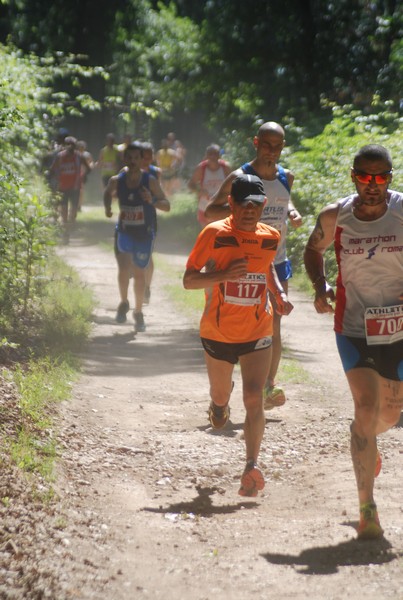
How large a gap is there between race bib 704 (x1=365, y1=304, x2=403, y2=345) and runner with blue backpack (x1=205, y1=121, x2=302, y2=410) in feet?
7.43

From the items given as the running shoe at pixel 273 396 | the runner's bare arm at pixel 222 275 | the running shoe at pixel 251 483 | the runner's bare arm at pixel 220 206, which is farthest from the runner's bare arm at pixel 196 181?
the running shoe at pixel 251 483

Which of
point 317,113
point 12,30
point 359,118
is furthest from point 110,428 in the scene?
point 12,30

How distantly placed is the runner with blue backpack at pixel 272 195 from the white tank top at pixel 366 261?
2058 mm

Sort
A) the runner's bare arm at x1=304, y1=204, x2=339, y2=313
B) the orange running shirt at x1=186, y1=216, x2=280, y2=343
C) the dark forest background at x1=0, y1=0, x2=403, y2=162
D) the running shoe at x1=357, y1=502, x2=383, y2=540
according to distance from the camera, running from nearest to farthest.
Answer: the running shoe at x1=357, y1=502, x2=383, y2=540
the runner's bare arm at x1=304, y1=204, x2=339, y2=313
the orange running shirt at x1=186, y1=216, x2=280, y2=343
the dark forest background at x1=0, y1=0, x2=403, y2=162

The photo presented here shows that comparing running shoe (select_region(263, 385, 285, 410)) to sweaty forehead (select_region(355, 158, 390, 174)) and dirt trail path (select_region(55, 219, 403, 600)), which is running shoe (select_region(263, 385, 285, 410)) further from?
sweaty forehead (select_region(355, 158, 390, 174))

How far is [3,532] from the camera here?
494 centimetres

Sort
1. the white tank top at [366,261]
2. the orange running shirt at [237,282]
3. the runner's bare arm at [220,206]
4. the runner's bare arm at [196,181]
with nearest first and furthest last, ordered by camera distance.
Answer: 1. the white tank top at [366,261]
2. the orange running shirt at [237,282]
3. the runner's bare arm at [220,206]
4. the runner's bare arm at [196,181]

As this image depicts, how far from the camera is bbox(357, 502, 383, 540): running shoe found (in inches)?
201

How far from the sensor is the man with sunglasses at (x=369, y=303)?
5.19 metres

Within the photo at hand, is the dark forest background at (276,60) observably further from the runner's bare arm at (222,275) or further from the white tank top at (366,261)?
the white tank top at (366,261)

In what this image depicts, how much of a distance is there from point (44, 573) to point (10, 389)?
323 centimetres

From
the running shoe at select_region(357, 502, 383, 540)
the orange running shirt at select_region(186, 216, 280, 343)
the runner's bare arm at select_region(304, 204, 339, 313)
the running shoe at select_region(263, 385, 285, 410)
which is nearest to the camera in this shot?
the running shoe at select_region(357, 502, 383, 540)

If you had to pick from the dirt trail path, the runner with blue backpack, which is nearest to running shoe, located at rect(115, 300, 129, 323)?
→ the dirt trail path

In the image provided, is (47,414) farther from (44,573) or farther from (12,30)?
(12,30)
